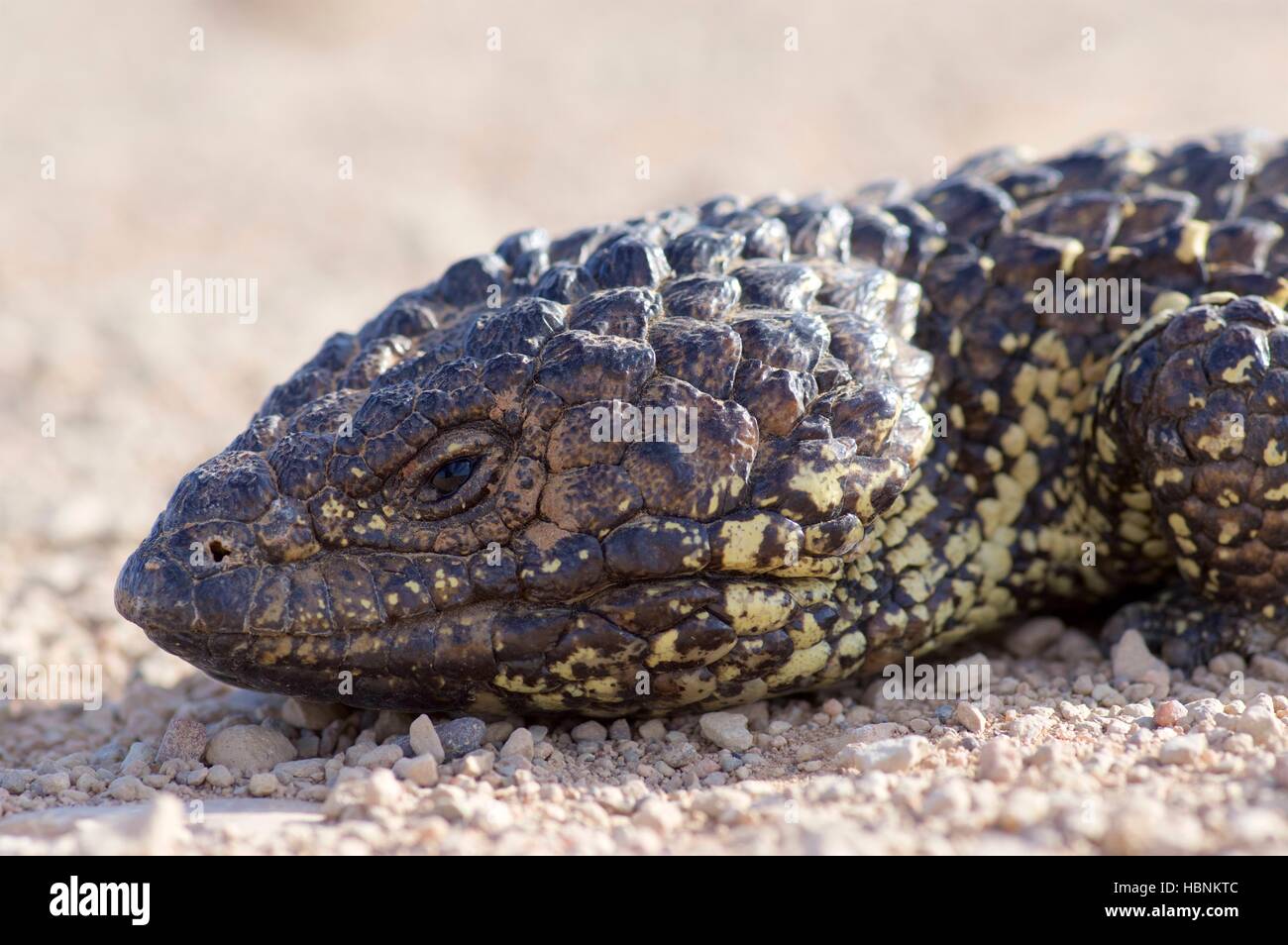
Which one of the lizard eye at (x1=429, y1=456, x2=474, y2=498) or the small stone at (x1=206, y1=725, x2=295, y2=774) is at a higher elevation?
the lizard eye at (x1=429, y1=456, x2=474, y2=498)

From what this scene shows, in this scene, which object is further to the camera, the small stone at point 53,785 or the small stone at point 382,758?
the small stone at point 53,785

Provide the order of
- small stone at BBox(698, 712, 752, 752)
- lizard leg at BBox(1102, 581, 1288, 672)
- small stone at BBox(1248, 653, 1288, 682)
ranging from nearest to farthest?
1. small stone at BBox(698, 712, 752, 752)
2. small stone at BBox(1248, 653, 1288, 682)
3. lizard leg at BBox(1102, 581, 1288, 672)

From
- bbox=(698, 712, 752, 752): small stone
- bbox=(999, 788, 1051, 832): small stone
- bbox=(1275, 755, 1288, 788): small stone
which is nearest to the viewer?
bbox=(999, 788, 1051, 832): small stone

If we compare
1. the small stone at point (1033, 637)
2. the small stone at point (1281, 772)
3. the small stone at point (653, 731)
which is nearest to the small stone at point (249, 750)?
the small stone at point (653, 731)

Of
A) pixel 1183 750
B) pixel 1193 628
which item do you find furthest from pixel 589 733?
pixel 1193 628

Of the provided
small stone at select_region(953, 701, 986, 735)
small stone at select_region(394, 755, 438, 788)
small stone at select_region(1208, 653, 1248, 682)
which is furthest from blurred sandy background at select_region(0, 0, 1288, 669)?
small stone at select_region(1208, 653, 1248, 682)

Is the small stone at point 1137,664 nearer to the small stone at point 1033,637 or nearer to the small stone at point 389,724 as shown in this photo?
the small stone at point 1033,637

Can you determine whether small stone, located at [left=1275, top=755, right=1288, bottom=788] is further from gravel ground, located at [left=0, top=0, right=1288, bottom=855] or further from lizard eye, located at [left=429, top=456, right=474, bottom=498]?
lizard eye, located at [left=429, top=456, right=474, bottom=498]
